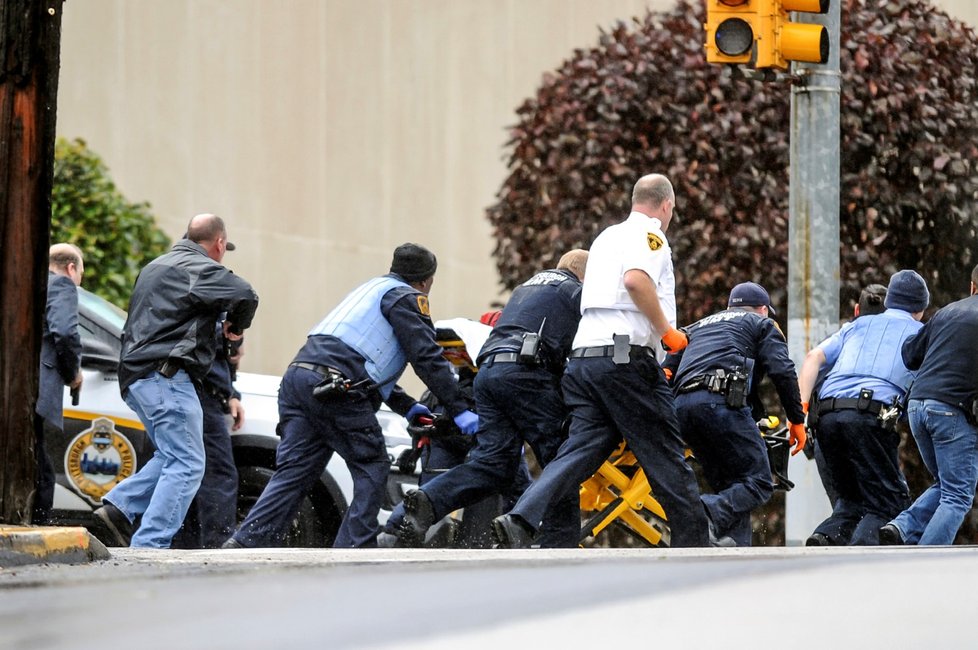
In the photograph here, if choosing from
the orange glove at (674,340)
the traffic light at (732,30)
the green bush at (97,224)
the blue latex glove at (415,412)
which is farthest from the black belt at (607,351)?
the green bush at (97,224)

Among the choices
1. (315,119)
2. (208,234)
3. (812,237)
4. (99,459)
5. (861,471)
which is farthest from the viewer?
(315,119)

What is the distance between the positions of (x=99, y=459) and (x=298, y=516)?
110 cm

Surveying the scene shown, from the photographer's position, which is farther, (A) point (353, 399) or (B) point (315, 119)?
(B) point (315, 119)

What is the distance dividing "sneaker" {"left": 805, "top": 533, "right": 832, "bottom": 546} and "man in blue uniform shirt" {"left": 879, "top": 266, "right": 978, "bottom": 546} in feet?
0.94

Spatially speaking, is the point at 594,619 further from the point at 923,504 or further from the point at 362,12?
the point at 362,12

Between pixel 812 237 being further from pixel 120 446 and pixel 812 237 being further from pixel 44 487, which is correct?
pixel 44 487

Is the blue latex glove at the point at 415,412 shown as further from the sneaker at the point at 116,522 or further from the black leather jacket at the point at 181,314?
the sneaker at the point at 116,522

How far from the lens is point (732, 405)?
9.98 m

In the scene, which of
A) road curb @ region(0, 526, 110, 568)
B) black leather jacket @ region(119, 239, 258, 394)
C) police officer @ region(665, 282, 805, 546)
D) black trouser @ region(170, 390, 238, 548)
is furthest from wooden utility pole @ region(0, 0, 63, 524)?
police officer @ region(665, 282, 805, 546)

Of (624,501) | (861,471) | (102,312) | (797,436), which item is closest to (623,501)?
(624,501)

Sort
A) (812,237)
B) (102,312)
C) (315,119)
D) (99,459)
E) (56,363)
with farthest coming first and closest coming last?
(315,119), (102,312), (812,237), (99,459), (56,363)

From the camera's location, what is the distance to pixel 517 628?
523 centimetres

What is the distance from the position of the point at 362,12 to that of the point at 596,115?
5.08 meters

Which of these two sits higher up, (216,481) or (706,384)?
(706,384)
